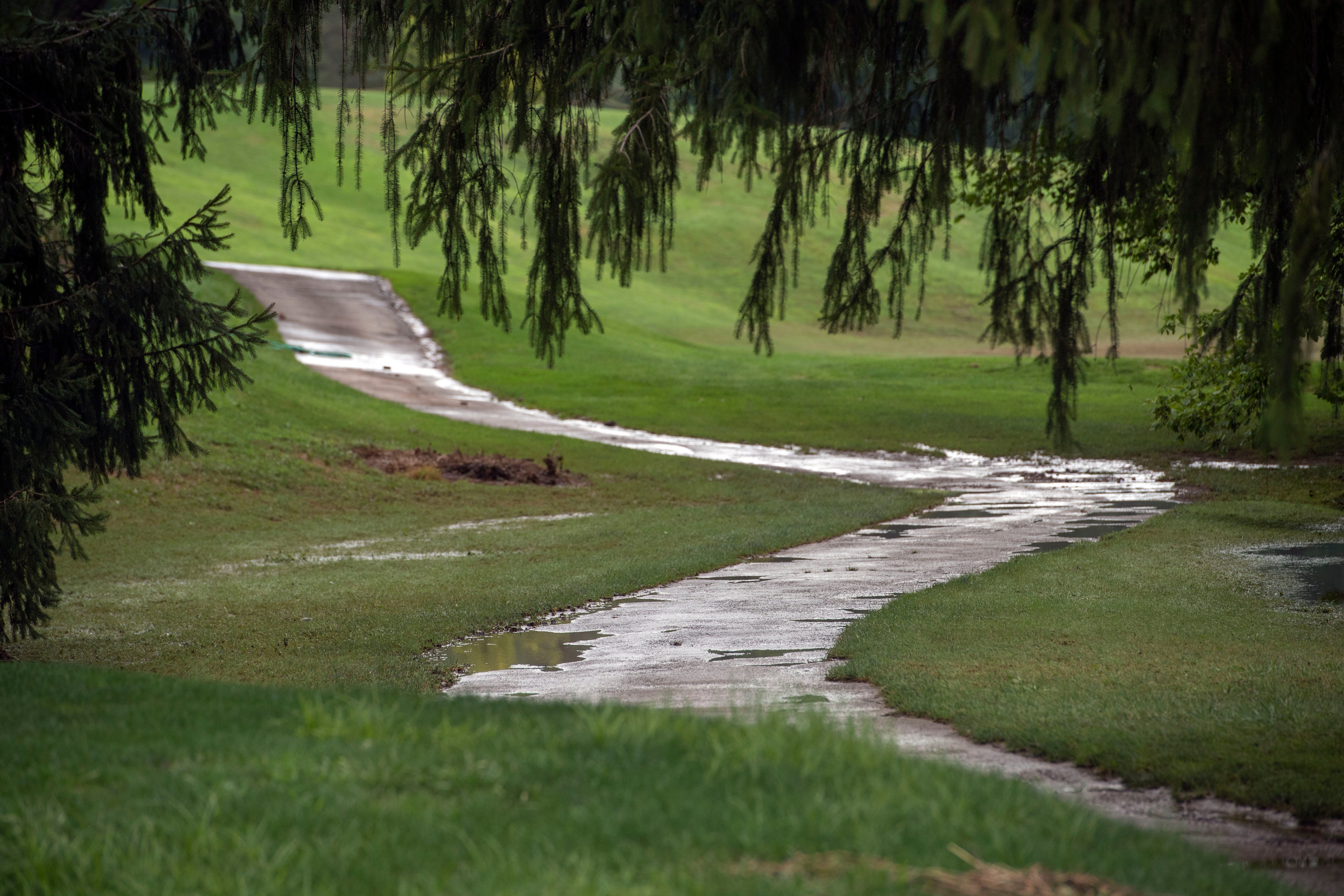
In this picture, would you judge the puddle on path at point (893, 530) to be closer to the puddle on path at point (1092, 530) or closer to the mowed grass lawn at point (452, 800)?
the puddle on path at point (1092, 530)

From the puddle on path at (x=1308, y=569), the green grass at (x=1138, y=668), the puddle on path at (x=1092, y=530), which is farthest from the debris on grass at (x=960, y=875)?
the puddle on path at (x=1092, y=530)

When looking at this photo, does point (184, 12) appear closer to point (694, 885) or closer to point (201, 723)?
point (201, 723)

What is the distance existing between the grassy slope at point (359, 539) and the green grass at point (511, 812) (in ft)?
12.3

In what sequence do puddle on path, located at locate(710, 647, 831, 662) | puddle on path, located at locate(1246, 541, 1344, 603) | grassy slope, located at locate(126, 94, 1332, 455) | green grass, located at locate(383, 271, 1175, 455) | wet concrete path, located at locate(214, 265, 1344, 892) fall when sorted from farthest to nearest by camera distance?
grassy slope, located at locate(126, 94, 1332, 455) → green grass, located at locate(383, 271, 1175, 455) → puddle on path, located at locate(1246, 541, 1344, 603) → puddle on path, located at locate(710, 647, 831, 662) → wet concrete path, located at locate(214, 265, 1344, 892)

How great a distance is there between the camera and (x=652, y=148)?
7285 millimetres

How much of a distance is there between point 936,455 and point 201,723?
23.4 metres

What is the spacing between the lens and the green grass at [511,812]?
3.33 metres

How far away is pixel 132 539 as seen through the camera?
16.6 m

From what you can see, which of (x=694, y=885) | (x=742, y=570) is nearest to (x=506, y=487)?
(x=742, y=570)

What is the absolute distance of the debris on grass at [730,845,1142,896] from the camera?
3133mm

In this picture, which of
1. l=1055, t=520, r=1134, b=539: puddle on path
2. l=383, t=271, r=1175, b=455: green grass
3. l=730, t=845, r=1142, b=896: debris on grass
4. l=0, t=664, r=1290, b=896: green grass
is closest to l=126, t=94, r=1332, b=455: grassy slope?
l=383, t=271, r=1175, b=455: green grass

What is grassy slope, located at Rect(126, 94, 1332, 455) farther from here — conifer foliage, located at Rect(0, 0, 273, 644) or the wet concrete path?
conifer foliage, located at Rect(0, 0, 273, 644)

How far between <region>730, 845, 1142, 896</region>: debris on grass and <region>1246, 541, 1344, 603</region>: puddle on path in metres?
8.36

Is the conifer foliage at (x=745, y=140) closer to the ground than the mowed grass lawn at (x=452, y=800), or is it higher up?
higher up
